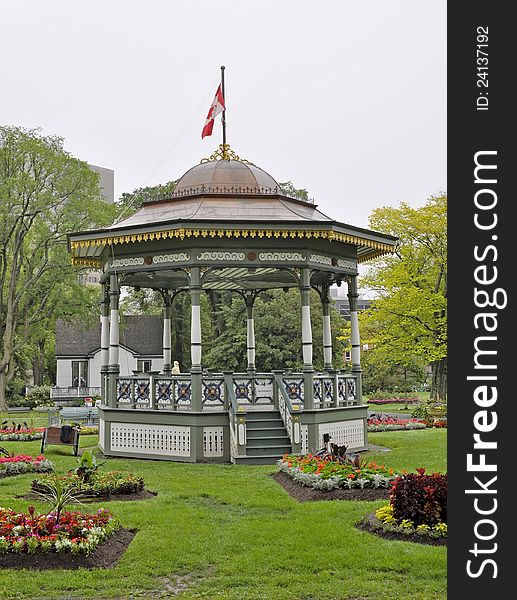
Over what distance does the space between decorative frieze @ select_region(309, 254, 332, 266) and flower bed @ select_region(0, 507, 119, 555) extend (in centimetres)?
935

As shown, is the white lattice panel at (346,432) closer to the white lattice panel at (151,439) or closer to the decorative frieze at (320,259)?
the white lattice panel at (151,439)

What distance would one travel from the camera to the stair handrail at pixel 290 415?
16.0 metres

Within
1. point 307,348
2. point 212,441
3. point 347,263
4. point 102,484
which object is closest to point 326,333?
point 347,263

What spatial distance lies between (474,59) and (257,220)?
1107cm

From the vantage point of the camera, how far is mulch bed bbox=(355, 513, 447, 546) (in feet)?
27.8

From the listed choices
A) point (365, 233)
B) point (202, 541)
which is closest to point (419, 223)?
point (365, 233)

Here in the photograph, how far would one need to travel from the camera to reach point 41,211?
110ft

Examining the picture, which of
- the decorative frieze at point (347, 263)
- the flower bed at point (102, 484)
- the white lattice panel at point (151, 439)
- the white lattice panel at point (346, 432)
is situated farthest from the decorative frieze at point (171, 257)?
the flower bed at point (102, 484)

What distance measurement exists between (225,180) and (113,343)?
194 inches

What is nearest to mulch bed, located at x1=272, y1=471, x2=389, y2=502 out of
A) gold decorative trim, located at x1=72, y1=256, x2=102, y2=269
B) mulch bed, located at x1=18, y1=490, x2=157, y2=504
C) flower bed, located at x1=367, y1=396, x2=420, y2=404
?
mulch bed, located at x1=18, y1=490, x2=157, y2=504

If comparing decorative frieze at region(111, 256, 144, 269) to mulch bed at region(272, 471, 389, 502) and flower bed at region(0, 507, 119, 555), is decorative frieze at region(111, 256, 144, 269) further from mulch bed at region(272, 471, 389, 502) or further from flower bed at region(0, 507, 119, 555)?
flower bed at region(0, 507, 119, 555)

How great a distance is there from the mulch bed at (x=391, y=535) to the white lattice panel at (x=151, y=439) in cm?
739

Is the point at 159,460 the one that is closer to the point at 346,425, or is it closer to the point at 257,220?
the point at 346,425

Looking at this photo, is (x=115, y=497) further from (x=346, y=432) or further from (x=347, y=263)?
(x=347, y=263)
